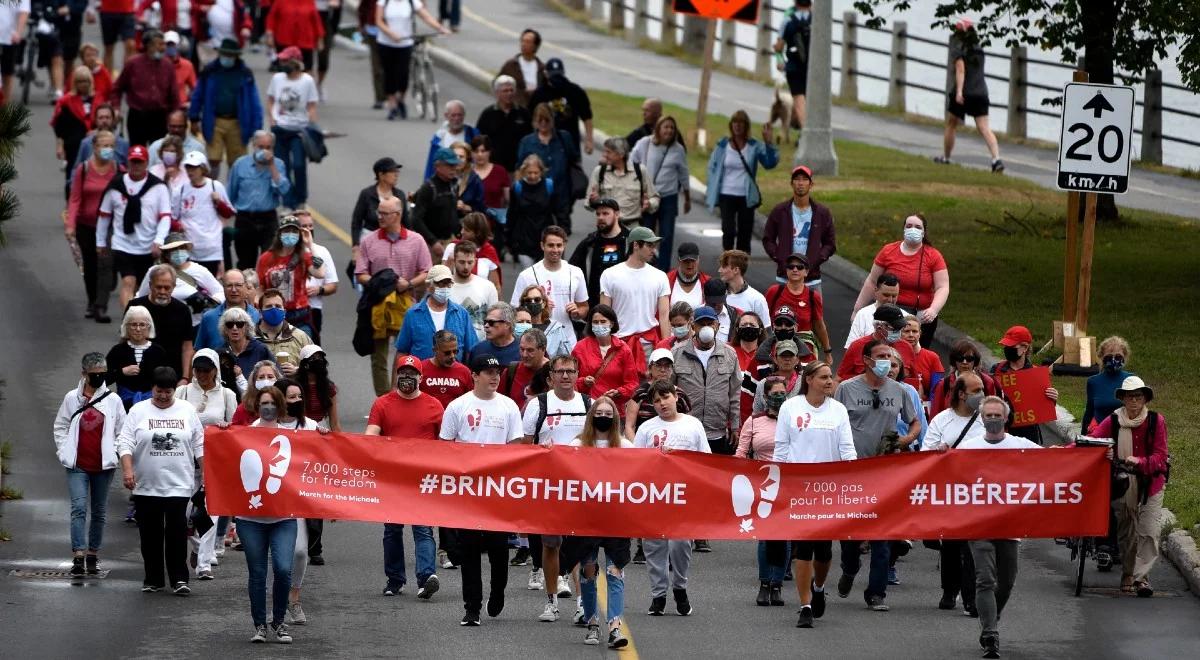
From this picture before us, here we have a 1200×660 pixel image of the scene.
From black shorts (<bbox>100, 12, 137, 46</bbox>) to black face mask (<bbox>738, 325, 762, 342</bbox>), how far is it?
2097cm

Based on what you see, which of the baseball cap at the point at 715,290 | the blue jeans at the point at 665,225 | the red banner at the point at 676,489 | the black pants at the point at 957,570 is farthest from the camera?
the blue jeans at the point at 665,225

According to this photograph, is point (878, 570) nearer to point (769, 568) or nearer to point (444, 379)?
point (769, 568)

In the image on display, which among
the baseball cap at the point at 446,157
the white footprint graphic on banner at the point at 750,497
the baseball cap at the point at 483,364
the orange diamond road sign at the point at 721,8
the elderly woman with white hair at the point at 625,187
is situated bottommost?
the white footprint graphic on banner at the point at 750,497

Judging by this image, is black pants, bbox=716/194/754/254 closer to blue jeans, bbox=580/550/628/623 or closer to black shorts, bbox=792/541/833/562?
black shorts, bbox=792/541/833/562

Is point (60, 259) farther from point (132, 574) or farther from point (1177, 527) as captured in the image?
point (1177, 527)

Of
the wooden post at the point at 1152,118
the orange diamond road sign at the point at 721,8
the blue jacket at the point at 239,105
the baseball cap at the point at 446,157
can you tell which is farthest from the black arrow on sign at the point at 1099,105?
the wooden post at the point at 1152,118

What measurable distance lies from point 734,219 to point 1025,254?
433 cm

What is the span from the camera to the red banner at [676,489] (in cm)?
1503

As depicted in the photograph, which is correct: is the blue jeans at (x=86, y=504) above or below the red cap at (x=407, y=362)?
below

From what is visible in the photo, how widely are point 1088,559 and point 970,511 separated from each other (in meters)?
2.62

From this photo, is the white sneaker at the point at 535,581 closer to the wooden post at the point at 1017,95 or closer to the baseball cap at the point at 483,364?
the baseball cap at the point at 483,364

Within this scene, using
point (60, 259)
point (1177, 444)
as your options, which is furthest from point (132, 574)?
point (60, 259)

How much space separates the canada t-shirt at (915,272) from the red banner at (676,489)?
4595 millimetres

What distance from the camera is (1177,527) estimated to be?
17062mm
